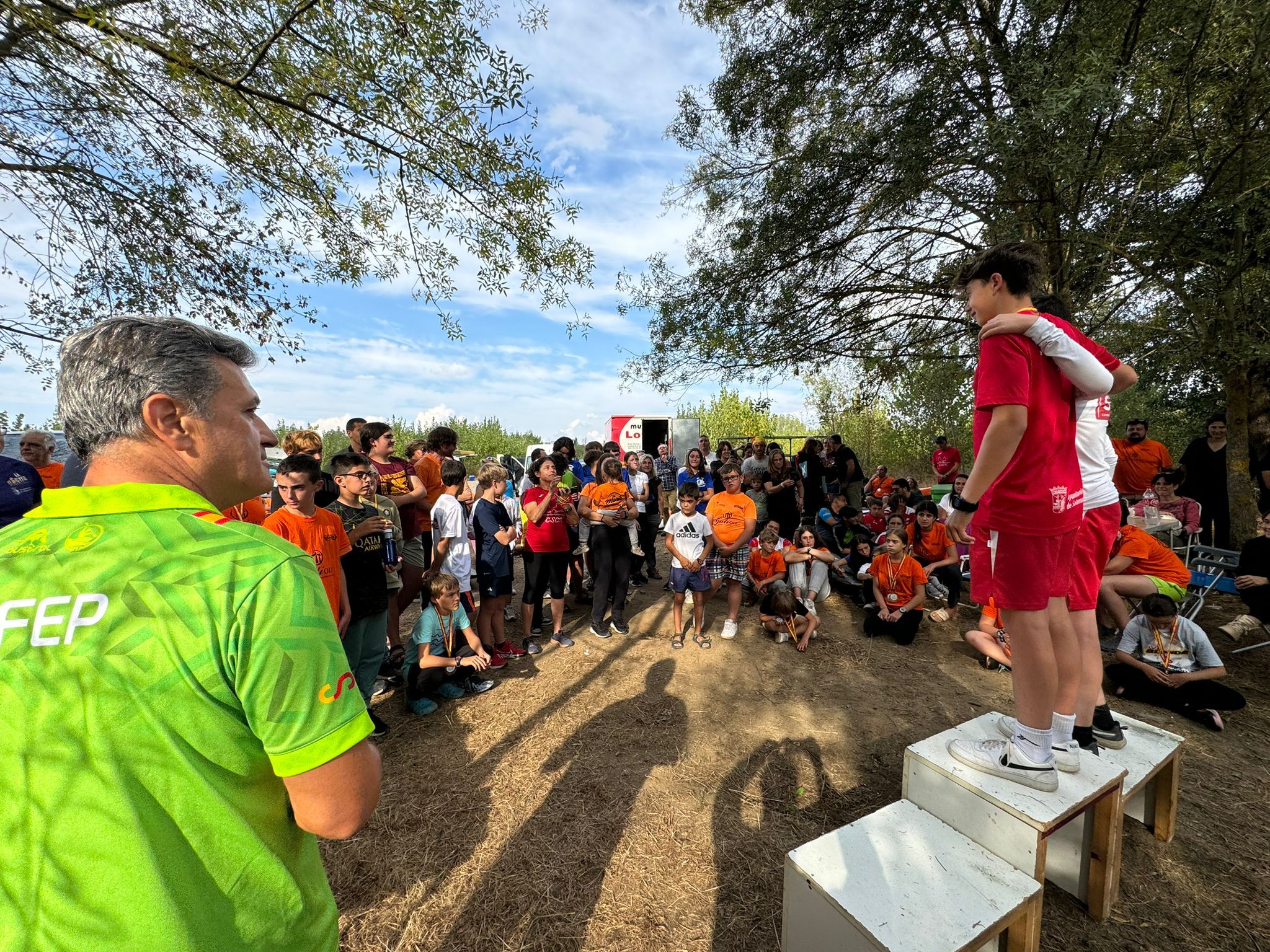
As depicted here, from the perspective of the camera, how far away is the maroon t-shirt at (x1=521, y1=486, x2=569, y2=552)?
510 cm

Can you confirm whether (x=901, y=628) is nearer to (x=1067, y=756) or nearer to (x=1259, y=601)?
(x=1259, y=601)

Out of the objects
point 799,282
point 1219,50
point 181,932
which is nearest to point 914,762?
point 181,932

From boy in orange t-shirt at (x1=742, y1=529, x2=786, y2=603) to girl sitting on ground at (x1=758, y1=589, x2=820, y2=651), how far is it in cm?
46

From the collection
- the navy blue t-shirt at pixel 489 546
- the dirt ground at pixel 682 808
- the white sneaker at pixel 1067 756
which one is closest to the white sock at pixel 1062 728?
the white sneaker at pixel 1067 756

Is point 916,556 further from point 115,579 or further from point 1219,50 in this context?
point 115,579

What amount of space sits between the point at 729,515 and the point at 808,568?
1546 millimetres

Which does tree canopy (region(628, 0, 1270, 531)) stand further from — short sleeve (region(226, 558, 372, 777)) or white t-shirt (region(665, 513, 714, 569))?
short sleeve (region(226, 558, 372, 777))

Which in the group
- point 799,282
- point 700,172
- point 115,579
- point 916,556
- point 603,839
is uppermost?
point 700,172

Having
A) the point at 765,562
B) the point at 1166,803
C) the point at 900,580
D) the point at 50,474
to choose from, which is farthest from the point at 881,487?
the point at 50,474

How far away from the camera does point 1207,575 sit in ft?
17.5

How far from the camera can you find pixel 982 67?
5777 millimetres

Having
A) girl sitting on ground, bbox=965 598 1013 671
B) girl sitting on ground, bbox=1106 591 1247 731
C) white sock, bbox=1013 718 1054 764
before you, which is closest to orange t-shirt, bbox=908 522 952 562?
girl sitting on ground, bbox=965 598 1013 671

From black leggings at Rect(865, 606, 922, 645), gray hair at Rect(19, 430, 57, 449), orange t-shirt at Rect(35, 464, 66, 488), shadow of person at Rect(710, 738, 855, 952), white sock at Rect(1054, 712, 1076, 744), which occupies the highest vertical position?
gray hair at Rect(19, 430, 57, 449)

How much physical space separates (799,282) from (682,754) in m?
6.66
